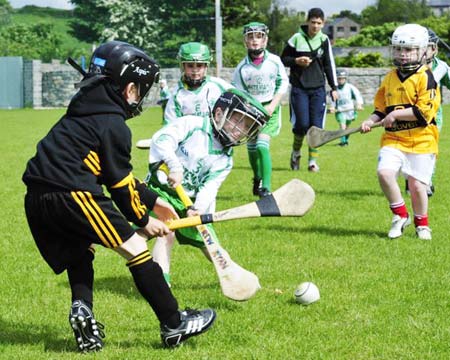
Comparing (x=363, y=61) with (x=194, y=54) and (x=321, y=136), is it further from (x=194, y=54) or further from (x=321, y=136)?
(x=194, y=54)

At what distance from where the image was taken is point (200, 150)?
4867 mm

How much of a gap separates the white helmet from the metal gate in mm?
32029

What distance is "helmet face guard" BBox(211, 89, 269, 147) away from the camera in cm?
468

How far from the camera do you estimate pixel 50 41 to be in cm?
6175

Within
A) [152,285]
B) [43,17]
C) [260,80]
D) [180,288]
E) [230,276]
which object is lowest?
[180,288]

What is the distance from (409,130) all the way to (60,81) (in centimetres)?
3221

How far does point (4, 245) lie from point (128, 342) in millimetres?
2817

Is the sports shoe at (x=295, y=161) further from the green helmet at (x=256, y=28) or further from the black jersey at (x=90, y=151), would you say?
the black jersey at (x=90, y=151)

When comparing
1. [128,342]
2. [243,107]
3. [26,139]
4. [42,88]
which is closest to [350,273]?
[243,107]

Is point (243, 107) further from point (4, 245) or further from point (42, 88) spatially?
point (42, 88)

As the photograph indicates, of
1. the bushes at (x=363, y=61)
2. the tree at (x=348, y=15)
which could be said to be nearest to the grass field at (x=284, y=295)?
the bushes at (x=363, y=61)

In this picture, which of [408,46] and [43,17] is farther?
[43,17]

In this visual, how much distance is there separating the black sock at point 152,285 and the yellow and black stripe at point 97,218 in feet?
0.49

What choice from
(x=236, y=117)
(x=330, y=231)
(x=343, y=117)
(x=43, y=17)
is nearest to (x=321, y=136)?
(x=330, y=231)
